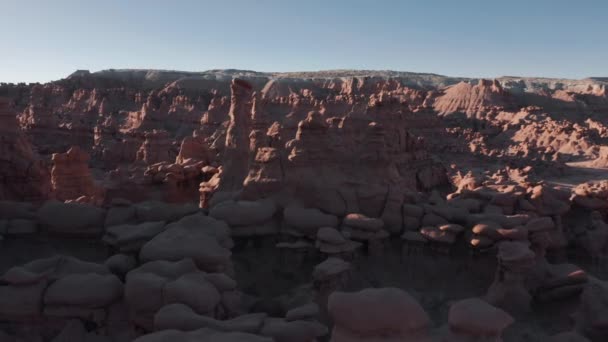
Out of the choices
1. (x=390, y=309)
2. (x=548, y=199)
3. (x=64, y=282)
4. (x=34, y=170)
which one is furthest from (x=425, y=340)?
(x=34, y=170)

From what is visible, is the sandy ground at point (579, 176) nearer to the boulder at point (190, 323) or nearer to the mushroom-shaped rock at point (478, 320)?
the mushroom-shaped rock at point (478, 320)

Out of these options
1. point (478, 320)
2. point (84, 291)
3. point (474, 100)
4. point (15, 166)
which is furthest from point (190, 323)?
point (474, 100)

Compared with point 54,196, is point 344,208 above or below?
above

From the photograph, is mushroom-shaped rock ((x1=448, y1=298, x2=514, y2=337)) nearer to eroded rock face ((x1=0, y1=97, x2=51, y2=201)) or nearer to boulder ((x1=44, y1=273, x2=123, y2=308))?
boulder ((x1=44, y1=273, x2=123, y2=308))

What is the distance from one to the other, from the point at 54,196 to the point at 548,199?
37.2ft

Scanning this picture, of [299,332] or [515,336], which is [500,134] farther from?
[299,332]

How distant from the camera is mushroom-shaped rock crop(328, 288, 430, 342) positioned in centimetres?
345

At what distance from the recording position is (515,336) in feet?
16.3

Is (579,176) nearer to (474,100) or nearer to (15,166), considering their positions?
(15,166)

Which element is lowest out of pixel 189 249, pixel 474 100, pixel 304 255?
pixel 304 255

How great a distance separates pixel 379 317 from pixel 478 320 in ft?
2.87

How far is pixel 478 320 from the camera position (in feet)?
12.1

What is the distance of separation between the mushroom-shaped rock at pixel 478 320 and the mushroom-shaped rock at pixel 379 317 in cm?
37

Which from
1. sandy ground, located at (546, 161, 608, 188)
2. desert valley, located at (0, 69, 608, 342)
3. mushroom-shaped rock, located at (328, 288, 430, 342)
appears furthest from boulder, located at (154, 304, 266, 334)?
sandy ground, located at (546, 161, 608, 188)
